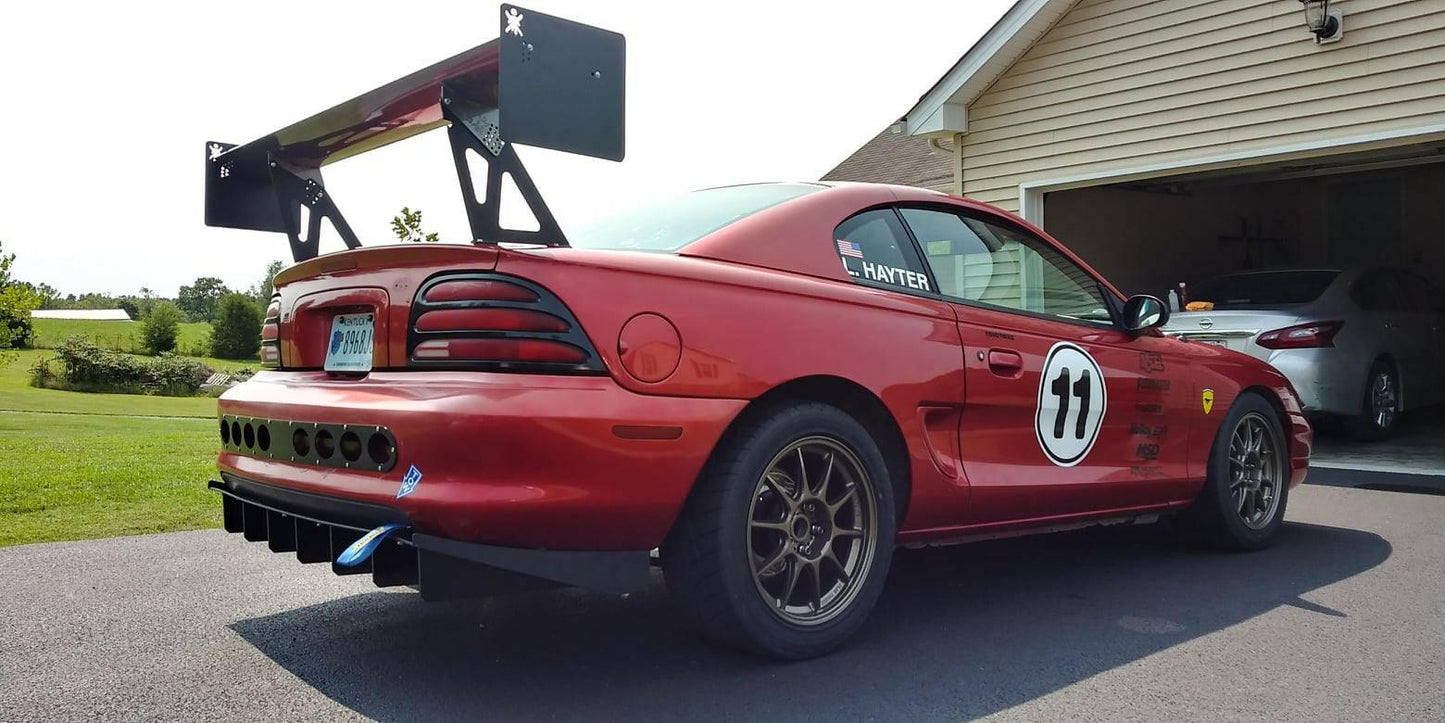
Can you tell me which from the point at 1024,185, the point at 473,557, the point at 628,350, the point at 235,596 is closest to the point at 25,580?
the point at 235,596

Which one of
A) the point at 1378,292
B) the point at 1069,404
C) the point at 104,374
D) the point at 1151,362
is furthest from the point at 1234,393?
the point at 104,374

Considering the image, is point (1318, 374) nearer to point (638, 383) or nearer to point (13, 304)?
point (638, 383)

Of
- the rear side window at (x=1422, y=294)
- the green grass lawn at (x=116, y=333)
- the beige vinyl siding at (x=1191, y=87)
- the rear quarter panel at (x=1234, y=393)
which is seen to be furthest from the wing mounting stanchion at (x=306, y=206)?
the green grass lawn at (x=116, y=333)

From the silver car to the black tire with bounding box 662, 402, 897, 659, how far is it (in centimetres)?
533

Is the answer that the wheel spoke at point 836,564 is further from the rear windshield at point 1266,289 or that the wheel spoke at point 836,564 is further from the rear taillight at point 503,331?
the rear windshield at point 1266,289

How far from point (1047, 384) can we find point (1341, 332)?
6063 millimetres

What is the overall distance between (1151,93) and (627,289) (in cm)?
803

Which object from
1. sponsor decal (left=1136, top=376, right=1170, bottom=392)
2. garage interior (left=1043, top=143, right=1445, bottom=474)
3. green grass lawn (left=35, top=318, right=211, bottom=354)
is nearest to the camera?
sponsor decal (left=1136, top=376, right=1170, bottom=392)

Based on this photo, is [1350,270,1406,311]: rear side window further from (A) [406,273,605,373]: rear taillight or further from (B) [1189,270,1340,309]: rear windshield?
(A) [406,273,605,373]: rear taillight

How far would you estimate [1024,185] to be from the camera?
1059 centimetres

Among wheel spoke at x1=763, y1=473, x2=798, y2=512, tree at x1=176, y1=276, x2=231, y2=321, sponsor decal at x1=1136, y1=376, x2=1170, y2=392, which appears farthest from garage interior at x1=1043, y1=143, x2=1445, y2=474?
tree at x1=176, y1=276, x2=231, y2=321

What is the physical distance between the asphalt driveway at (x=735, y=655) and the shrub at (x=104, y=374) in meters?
44.1

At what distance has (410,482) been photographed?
8.97 ft

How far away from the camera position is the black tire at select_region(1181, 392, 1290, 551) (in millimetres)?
4832
